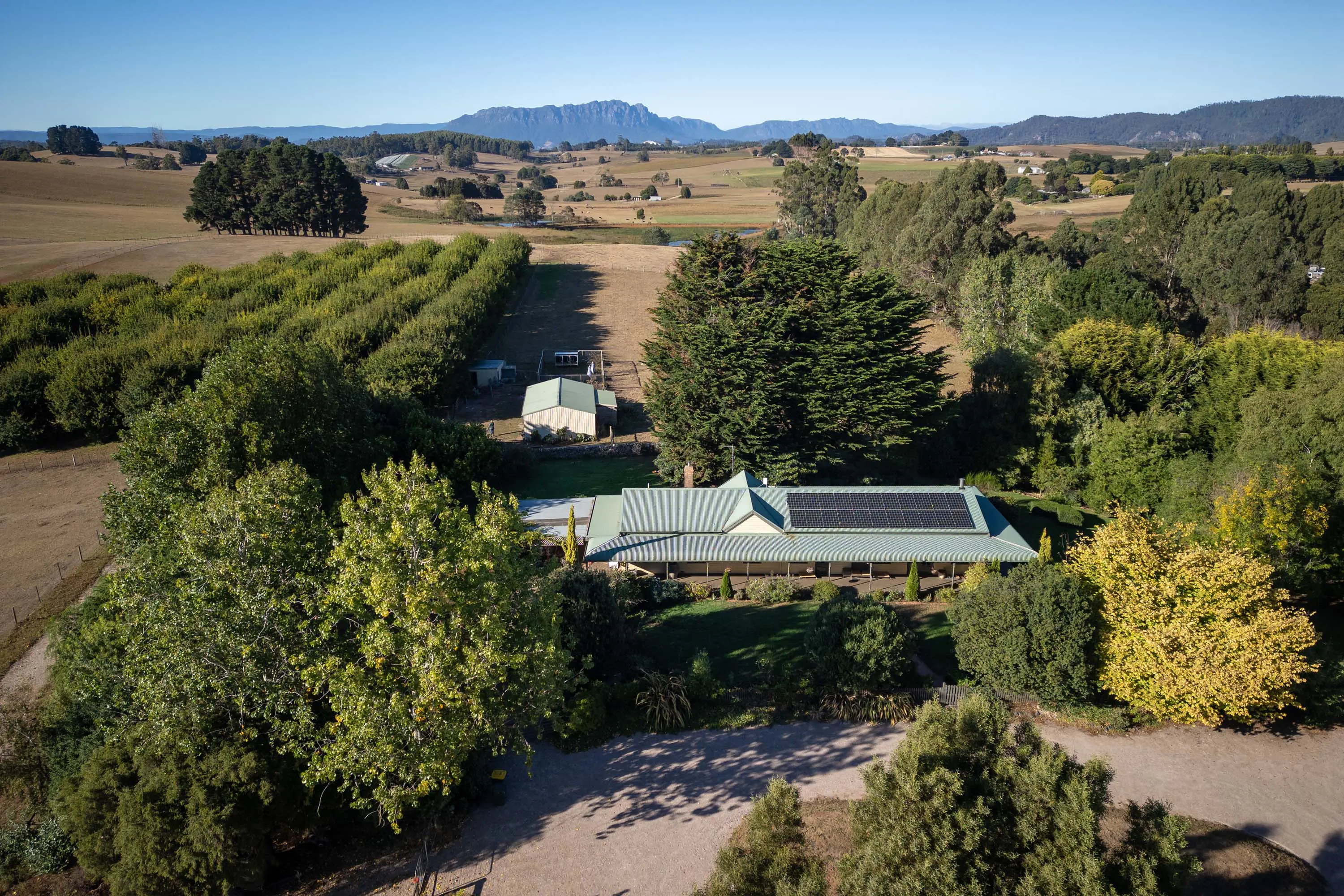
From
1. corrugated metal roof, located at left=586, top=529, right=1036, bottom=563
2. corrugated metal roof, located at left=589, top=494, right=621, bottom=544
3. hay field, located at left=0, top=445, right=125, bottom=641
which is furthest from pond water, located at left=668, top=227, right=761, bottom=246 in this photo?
corrugated metal roof, located at left=586, top=529, right=1036, bottom=563

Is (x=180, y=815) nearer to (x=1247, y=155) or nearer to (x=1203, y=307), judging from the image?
(x=1203, y=307)

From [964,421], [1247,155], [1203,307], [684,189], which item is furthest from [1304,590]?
[684,189]

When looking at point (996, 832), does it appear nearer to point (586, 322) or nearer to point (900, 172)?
point (586, 322)

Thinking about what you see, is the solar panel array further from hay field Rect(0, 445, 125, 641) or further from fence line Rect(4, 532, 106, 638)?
hay field Rect(0, 445, 125, 641)

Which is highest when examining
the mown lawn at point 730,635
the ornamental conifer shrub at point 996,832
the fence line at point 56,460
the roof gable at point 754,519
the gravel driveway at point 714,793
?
the ornamental conifer shrub at point 996,832

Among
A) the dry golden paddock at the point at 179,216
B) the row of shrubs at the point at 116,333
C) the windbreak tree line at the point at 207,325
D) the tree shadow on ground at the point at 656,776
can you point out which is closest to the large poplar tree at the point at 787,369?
the tree shadow on ground at the point at 656,776

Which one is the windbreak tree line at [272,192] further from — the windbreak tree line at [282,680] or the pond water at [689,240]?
the windbreak tree line at [282,680]
